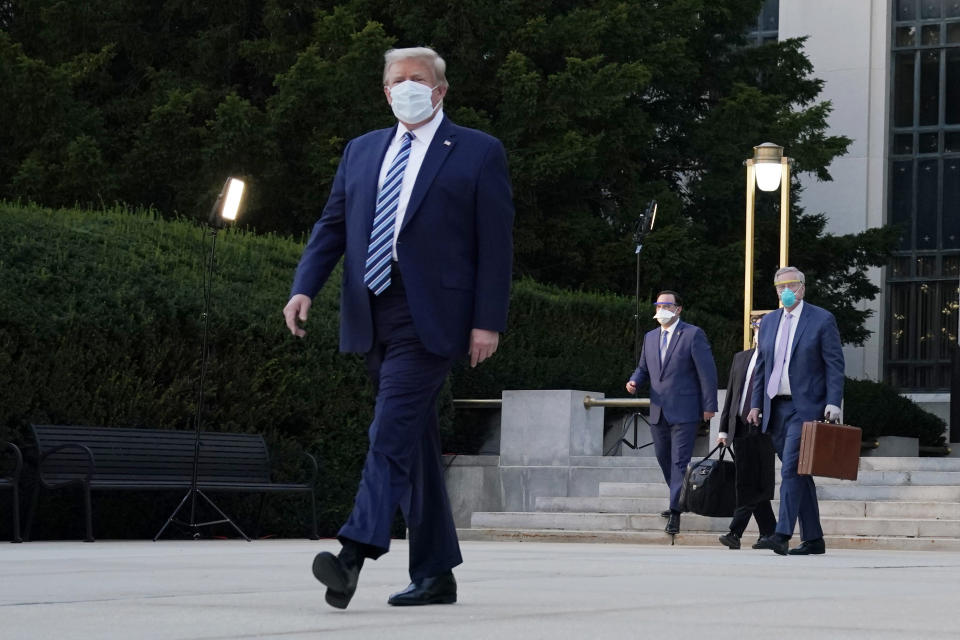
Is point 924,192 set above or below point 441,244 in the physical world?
above

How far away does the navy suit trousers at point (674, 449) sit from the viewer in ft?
48.3

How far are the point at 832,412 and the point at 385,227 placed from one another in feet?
20.4

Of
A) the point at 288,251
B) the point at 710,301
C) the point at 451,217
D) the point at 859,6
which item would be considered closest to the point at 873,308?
the point at 859,6

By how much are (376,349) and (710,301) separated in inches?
836

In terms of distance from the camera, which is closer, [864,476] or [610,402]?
[864,476]

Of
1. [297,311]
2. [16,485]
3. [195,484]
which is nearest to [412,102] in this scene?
[297,311]

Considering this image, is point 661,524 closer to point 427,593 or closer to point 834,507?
point 834,507

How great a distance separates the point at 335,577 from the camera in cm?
555

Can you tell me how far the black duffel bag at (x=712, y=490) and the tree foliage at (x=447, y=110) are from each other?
11366mm

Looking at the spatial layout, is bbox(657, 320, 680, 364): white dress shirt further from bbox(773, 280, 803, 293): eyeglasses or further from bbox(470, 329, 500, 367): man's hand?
bbox(470, 329, 500, 367): man's hand

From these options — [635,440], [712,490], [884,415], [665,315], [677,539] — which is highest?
[665,315]

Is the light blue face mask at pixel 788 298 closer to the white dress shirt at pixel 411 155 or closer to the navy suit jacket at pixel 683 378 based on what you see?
the navy suit jacket at pixel 683 378

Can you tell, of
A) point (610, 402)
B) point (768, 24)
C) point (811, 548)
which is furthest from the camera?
point (768, 24)

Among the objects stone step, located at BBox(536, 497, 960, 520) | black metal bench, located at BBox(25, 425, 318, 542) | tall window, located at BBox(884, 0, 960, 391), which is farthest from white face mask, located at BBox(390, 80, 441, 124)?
tall window, located at BBox(884, 0, 960, 391)
